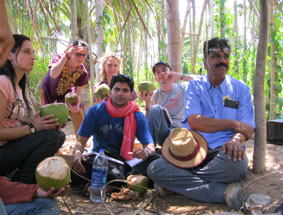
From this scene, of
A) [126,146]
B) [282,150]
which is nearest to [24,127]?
[126,146]

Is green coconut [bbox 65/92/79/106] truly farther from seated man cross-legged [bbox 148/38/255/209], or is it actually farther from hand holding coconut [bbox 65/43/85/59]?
seated man cross-legged [bbox 148/38/255/209]

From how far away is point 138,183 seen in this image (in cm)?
259

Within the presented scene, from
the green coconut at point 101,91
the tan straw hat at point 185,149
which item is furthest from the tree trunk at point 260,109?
the green coconut at point 101,91

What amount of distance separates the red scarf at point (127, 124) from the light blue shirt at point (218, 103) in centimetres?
52

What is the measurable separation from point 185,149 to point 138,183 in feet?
1.69

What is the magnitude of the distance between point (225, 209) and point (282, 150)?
5.00 ft

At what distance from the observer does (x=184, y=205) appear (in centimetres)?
245

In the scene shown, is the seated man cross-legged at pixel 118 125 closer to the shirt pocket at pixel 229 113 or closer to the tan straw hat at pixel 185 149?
the tan straw hat at pixel 185 149

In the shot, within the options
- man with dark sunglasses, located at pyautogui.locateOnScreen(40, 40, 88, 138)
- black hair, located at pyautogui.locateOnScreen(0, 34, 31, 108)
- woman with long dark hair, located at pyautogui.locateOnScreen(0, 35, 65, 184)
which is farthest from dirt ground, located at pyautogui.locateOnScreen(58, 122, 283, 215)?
man with dark sunglasses, located at pyautogui.locateOnScreen(40, 40, 88, 138)

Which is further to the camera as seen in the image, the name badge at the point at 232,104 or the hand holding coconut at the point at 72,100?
the hand holding coconut at the point at 72,100

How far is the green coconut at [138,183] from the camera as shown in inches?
102

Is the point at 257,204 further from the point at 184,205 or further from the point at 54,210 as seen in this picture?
the point at 54,210

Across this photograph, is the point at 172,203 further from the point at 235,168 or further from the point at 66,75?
the point at 66,75

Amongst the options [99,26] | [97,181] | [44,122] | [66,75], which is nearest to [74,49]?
[66,75]
